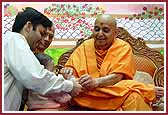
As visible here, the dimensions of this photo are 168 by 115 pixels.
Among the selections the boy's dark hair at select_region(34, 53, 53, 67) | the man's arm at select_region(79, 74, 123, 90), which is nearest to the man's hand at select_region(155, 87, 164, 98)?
the man's arm at select_region(79, 74, 123, 90)

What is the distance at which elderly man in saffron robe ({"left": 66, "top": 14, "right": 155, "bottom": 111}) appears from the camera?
1.75 m

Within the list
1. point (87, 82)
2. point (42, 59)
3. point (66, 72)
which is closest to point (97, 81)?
point (87, 82)

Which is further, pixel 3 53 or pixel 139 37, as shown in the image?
pixel 139 37

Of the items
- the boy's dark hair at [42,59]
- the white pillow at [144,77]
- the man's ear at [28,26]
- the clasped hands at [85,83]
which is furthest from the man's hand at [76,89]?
the white pillow at [144,77]

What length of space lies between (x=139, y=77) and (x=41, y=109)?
2.45 feet

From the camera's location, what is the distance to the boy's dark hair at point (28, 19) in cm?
176

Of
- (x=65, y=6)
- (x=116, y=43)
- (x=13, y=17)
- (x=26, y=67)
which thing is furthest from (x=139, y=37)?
(x=26, y=67)

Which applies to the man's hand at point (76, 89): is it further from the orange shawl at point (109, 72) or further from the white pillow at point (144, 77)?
the white pillow at point (144, 77)

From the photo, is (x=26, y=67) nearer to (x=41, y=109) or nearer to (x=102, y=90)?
(x=41, y=109)

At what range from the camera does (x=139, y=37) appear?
7.57 ft

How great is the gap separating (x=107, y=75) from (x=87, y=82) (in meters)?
0.13

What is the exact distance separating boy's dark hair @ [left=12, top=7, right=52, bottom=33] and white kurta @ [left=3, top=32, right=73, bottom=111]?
0.10 meters

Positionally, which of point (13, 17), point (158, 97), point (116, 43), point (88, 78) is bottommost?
point (158, 97)

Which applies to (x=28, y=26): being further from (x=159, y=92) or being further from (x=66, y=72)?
(x=159, y=92)
